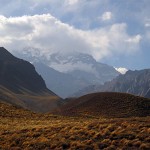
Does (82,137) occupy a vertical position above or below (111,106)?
below

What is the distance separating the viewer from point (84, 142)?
33.3 meters

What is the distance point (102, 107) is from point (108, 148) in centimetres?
7215

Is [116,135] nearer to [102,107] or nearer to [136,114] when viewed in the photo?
[136,114]

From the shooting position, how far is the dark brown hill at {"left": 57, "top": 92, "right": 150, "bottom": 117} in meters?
94.3

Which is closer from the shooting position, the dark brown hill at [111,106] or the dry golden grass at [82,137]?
the dry golden grass at [82,137]

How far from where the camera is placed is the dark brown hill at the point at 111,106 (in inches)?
3713

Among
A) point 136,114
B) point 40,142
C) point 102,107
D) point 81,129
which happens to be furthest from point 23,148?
point 102,107

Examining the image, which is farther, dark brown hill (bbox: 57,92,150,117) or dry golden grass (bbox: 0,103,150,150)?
dark brown hill (bbox: 57,92,150,117)

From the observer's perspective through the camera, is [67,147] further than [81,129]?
No

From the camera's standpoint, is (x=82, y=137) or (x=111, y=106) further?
(x=111, y=106)

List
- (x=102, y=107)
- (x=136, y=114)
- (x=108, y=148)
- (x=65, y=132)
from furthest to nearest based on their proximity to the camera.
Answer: (x=102, y=107)
(x=136, y=114)
(x=65, y=132)
(x=108, y=148)

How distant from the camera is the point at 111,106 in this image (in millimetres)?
102688

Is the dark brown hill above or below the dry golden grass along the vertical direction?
above

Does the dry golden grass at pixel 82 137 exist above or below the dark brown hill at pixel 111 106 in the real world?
below
